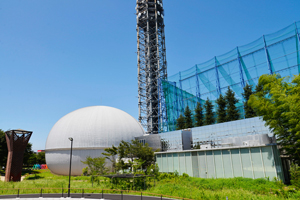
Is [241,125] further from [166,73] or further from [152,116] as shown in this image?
[166,73]

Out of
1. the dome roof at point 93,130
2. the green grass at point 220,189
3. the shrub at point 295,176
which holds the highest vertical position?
the dome roof at point 93,130

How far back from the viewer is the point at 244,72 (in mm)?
40281

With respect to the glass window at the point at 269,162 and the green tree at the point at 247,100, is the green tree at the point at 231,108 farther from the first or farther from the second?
the glass window at the point at 269,162

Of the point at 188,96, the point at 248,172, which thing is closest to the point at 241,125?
the point at 248,172

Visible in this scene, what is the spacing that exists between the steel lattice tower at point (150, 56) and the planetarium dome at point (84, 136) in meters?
14.1

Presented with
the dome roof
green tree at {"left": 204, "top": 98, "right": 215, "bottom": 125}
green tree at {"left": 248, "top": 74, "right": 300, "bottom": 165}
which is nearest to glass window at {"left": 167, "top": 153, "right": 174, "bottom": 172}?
green tree at {"left": 248, "top": 74, "right": 300, "bottom": 165}

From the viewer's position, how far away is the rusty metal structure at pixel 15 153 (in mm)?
32688

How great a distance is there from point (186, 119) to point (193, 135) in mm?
7530

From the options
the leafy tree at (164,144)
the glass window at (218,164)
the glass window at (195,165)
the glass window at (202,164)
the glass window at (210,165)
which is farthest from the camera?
the leafy tree at (164,144)

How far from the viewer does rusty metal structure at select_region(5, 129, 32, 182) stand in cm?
3269

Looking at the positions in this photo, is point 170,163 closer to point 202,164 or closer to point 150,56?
point 202,164

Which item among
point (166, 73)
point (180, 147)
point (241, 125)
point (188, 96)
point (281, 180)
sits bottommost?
point (281, 180)

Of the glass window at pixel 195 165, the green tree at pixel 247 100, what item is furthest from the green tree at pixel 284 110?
the green tree at pixel 247 100

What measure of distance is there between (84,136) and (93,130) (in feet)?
6.76
